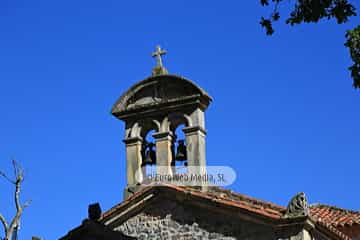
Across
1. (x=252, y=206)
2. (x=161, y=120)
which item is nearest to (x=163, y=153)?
(x=161, y=120)

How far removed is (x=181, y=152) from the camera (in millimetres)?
12977

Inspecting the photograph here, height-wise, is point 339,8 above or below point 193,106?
below

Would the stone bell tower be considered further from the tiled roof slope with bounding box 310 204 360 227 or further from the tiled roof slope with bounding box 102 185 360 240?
the tiled roof slope with bounding box 310 204 360 227

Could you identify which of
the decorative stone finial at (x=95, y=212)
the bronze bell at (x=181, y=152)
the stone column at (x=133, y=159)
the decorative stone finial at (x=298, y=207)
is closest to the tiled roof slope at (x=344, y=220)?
the decorative stone finial at (x=298, y=207)

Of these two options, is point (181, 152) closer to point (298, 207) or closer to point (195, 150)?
point (195, 150)

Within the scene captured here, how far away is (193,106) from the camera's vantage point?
42.3ft

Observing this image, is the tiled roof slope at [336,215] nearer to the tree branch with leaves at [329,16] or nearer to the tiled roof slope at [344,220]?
the tiled roof slope at [344,220]

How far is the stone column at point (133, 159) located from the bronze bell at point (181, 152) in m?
0.73

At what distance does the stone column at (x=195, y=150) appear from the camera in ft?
41.5

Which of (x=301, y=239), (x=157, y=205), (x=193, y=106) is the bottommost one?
(x=301, y=239)

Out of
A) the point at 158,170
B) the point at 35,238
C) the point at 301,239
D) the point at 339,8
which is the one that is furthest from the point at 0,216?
the point at 339,8

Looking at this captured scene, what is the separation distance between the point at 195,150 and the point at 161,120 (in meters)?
0.91

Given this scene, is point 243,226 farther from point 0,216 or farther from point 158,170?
point 0,216

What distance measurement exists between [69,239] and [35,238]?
768 millimetres
